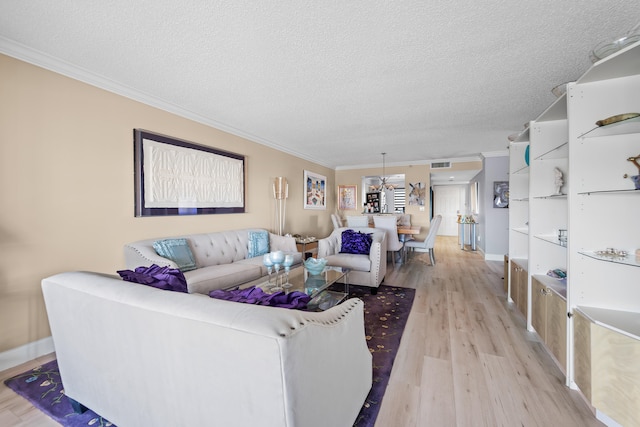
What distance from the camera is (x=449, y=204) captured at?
10.2 metres

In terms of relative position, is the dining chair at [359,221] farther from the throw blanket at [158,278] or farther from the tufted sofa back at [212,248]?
the throw blanket at [158,278]

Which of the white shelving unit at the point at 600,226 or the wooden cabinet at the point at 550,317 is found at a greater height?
the white shelving unit at the point at 600,226

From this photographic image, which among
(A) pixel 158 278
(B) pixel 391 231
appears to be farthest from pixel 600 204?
(B) pixel 391 231

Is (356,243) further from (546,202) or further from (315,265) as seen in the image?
(546,202)

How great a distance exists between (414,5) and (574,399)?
8.33ft

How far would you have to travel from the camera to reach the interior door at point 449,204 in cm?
1004

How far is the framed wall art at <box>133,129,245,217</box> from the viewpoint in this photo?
2787mm

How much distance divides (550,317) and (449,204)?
9.03 metres

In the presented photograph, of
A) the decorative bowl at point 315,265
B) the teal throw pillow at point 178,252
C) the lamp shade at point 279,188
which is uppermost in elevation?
the lamp shade at point 279,188

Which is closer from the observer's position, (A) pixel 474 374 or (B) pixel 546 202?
(A) pixel 474 374

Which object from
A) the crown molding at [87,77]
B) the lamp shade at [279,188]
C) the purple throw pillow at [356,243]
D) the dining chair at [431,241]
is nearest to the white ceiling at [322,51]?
the crown molding at [87,77]

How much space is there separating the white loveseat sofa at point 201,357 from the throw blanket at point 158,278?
4.8 inches

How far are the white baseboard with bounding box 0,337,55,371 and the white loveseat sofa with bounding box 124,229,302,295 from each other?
0.79 meters

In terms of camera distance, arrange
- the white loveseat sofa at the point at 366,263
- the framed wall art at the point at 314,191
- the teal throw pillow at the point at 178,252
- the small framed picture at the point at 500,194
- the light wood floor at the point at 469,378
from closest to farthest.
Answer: the light wood floor at the point at 469,378
the teal throw pillow at the point at 178,252
the white loveseat sofa at the point at 366,263
the small framed picture at the point at 500,194
the framed wall art at the point at 314,191
